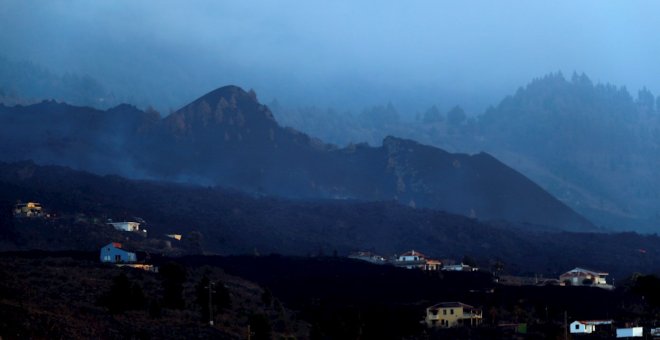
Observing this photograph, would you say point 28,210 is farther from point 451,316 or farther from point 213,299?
point 213,299

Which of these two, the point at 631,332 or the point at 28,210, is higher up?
the point at 28,210

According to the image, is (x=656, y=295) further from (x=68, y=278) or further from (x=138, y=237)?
(x=138, y=237)

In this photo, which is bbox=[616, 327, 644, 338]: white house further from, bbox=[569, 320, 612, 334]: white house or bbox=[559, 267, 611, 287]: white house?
bbox=[559, 267, 611, 287]: white house

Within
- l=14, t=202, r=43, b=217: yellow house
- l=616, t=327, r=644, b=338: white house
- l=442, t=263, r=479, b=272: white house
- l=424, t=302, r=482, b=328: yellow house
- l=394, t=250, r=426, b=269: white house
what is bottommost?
l=616, t=327, r=644, b=338: white house

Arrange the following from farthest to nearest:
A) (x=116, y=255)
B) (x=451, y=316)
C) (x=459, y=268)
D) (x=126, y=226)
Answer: (x=126, y=226) < (x=459, y=268) < (x=116, y=255) < (x=451, y=316)

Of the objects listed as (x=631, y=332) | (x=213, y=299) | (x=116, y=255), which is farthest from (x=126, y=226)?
(x=631, y=332)

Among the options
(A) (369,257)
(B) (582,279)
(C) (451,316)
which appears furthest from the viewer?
(A) (369,257)

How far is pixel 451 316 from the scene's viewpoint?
106188 mm

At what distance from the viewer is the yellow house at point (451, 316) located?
345 ft

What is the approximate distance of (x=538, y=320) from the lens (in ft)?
348

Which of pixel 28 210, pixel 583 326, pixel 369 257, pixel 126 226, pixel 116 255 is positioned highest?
pixel 28 210

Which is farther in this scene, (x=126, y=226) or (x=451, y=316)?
(x=126, y=226)

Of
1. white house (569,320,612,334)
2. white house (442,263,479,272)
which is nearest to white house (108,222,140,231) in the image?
white house (442,263,479,272)

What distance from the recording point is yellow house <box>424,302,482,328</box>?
10519cm
